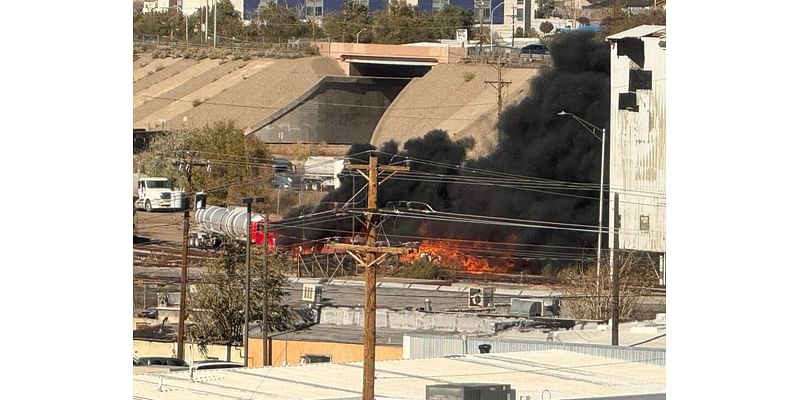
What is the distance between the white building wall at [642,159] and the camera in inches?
1486

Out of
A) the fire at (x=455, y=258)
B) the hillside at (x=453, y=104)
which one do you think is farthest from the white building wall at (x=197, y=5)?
the fire at (x=455, y=258)

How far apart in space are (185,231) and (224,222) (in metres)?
2.38

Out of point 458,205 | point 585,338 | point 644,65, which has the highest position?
point 644,65

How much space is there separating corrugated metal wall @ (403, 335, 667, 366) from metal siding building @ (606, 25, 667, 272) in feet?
15.9

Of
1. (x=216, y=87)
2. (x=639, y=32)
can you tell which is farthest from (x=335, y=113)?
(x=639, y=32)

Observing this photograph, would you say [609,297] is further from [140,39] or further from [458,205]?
[140,39]

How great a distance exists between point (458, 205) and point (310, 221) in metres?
3.25

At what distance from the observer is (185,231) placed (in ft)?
117

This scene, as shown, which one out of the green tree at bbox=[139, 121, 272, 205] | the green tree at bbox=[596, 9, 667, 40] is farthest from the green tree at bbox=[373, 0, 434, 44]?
the green tree at bbox=[596, 9, 667, 40]

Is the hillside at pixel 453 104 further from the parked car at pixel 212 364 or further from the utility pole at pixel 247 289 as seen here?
the parked car at pixel 212 364

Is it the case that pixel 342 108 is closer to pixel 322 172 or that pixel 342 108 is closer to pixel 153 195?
pixel 322 172

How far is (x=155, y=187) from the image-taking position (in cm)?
3822

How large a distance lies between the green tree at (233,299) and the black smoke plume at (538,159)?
146 cm
